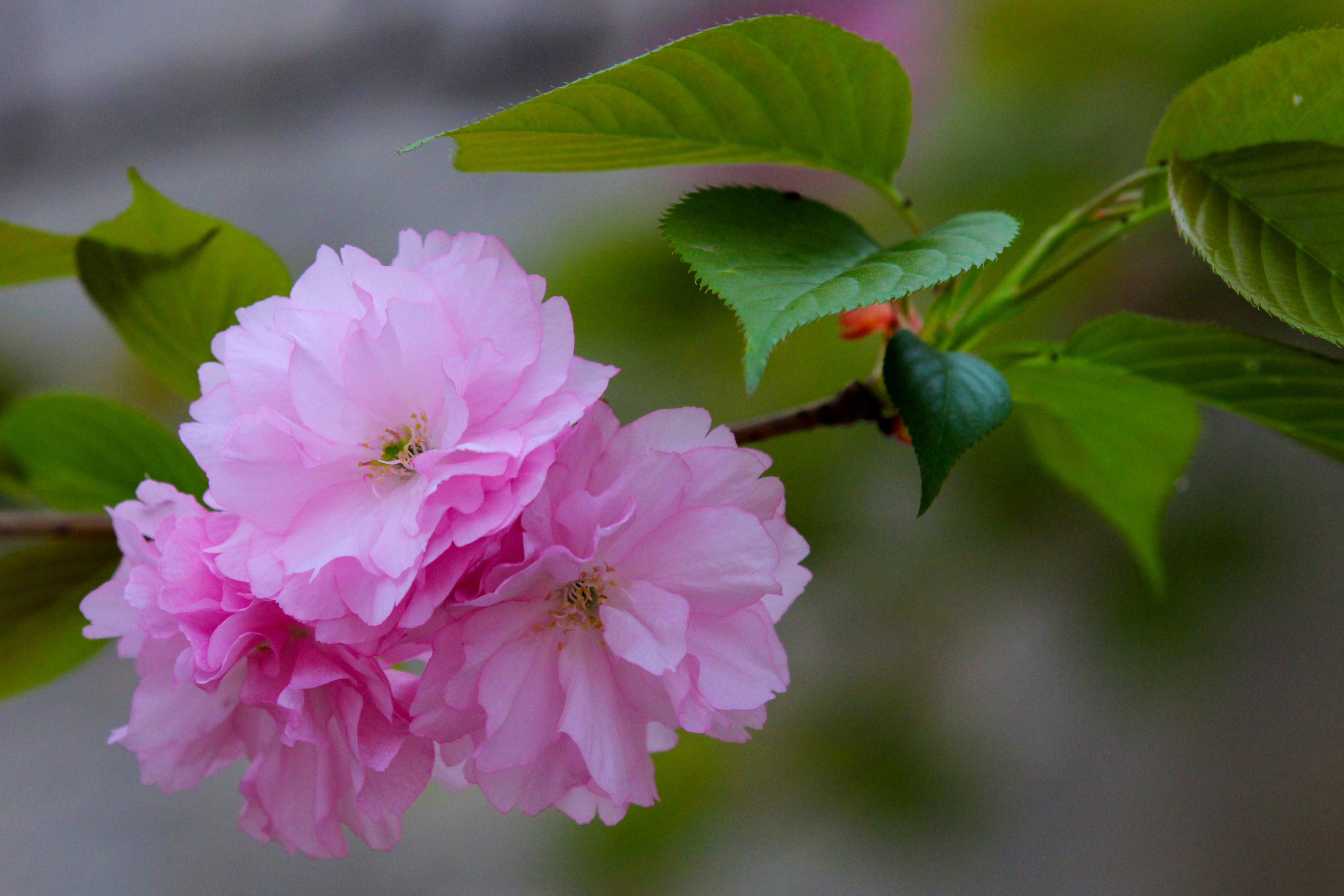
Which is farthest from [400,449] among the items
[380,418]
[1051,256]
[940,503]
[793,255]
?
[940,503]

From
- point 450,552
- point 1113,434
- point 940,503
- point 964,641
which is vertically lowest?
point 964,641

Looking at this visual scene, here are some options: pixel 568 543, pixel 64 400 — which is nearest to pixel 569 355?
pixel 568 543

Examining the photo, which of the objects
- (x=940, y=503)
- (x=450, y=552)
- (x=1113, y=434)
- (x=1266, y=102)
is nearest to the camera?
(x=450, y=552)

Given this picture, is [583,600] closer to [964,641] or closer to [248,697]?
[248,697]

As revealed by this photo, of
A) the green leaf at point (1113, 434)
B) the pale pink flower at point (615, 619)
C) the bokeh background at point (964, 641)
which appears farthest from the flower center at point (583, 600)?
the bokeh background at point (964, 641)

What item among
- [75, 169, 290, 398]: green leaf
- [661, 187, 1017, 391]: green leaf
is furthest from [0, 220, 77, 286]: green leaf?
[661, 187, 1017, 391]: green leaf

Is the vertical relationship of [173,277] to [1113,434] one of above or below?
above

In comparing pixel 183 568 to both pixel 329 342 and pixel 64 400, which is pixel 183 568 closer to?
pixel 329 342

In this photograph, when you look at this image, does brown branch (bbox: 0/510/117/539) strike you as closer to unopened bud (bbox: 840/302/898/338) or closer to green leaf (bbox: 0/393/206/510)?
green leaf (bbox: 0/393/206/510)
